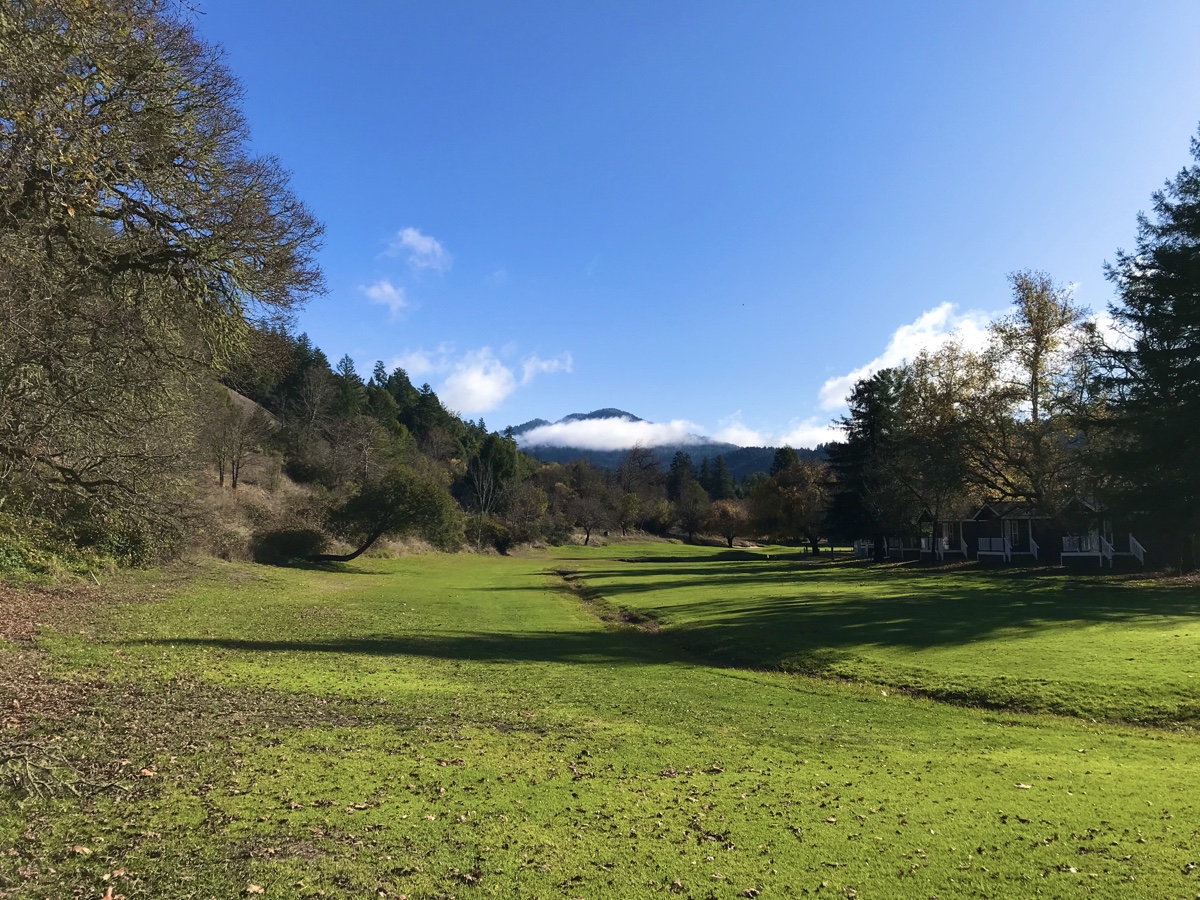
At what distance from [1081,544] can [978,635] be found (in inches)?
1653

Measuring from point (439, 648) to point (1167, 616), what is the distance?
940 inches

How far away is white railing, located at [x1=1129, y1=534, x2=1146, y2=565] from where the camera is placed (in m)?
48.8

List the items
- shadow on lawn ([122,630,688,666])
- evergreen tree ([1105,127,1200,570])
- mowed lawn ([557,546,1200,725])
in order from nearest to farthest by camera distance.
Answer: mowed lawn ([557,546,1200,725]) → shadow on lawn ([122,630,688,666]) → evergreen tree ([1105,127,1200,570])

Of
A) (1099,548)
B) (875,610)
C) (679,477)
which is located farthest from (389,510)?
(679,477)

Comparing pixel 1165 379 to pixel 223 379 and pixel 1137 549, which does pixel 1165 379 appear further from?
pixel 223 379

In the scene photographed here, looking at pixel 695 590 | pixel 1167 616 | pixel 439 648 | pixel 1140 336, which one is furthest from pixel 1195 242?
pixel 439 648

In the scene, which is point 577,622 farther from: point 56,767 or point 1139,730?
point 56,767

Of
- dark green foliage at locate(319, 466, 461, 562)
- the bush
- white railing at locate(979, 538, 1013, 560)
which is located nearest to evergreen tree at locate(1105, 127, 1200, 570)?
white railing at locate(979, 538, 1013, 560)

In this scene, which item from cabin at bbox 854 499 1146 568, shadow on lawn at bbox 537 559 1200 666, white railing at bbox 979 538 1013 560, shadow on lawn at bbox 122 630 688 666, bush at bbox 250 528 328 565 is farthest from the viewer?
white railing at bbox 979 538 1013 560

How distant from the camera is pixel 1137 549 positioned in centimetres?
4988

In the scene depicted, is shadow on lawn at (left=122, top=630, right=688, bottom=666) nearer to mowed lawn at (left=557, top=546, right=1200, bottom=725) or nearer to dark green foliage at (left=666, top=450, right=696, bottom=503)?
mowed lawn at (left=557, top=546, right=1200, bottom=725)

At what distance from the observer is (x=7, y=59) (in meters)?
7.19

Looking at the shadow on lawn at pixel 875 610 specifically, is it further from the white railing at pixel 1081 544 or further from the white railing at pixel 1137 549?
the white railing at pixel 1081 544

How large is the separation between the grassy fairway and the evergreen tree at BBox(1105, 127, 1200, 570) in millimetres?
25376
